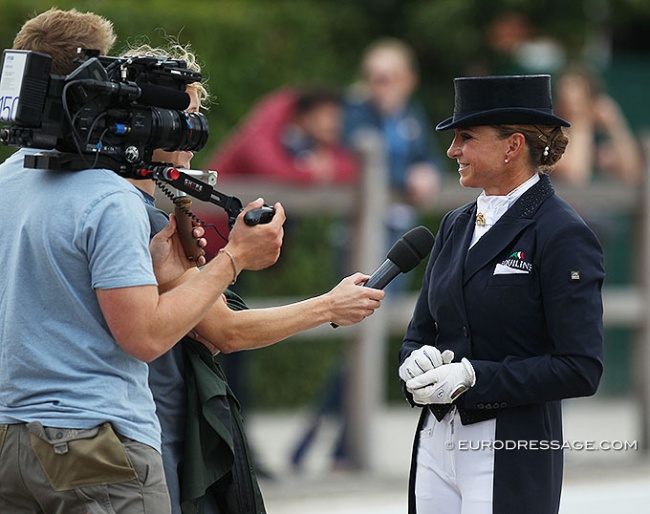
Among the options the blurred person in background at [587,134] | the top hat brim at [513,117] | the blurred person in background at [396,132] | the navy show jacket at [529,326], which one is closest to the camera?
the navy show jacket at [529,326]

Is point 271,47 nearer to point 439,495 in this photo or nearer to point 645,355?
point 645,355

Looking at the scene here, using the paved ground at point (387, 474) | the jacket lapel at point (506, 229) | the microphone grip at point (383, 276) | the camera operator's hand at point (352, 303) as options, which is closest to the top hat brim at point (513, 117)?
the jacket lapel at point (506, 229)

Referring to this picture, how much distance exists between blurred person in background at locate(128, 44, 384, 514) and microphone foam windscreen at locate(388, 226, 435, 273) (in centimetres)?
15

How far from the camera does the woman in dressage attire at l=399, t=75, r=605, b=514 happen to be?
3.45 metres

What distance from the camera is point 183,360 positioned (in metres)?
3.50

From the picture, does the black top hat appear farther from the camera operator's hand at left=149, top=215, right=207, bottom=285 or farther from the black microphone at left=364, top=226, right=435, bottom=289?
the camera operator's hand at left=149, top=215, right=207, bottom=285

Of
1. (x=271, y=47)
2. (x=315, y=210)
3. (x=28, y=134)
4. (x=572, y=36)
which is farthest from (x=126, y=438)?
(x=572, y=36)

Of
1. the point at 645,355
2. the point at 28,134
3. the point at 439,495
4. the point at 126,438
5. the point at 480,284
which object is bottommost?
the point at 645,355

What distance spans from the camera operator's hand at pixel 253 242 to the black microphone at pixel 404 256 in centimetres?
39

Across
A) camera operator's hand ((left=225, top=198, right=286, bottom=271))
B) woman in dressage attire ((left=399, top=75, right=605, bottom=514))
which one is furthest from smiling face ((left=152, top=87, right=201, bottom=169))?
woman in dressage attire ((left=399, top=75, right=605, bottom=514))

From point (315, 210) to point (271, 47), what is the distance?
2632mm

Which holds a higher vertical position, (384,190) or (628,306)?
(384,190)

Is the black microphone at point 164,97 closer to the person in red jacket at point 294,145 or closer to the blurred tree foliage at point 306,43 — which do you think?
the person in red jacket at point 294,145

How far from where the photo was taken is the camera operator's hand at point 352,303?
3.50 meters
